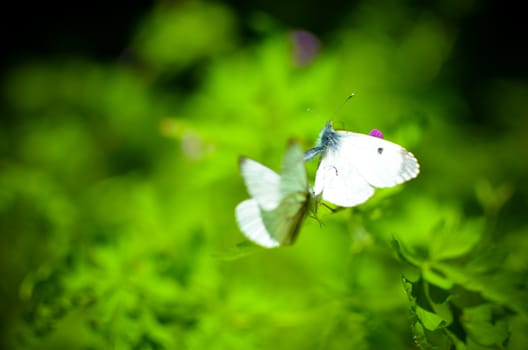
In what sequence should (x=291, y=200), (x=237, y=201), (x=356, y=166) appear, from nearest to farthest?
(x=291, y=200), (x=356, y=166), (x=237, y=201)

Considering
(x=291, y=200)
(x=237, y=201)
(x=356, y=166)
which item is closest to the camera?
(x=291, y=200)

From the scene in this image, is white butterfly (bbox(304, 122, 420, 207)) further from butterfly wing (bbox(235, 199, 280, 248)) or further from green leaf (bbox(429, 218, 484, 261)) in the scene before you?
green leaf (bbox(429, 218, 484, 261))

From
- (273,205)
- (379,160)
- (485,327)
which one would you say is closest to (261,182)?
(273,205)

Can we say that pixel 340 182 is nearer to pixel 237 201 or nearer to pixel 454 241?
pixel 454 241

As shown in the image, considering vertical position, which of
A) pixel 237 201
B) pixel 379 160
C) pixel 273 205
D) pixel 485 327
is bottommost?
pixel 237 201

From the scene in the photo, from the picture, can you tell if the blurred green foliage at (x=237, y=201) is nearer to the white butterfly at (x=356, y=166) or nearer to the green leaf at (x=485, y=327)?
the green leaf at (x=485, y=327)

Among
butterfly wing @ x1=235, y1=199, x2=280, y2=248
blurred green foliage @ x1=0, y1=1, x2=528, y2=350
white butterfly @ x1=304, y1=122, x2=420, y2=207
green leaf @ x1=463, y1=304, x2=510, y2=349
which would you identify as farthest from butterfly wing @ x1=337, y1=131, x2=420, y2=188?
green leaf @ x1=463, y1=304, x2=510, y2=349
